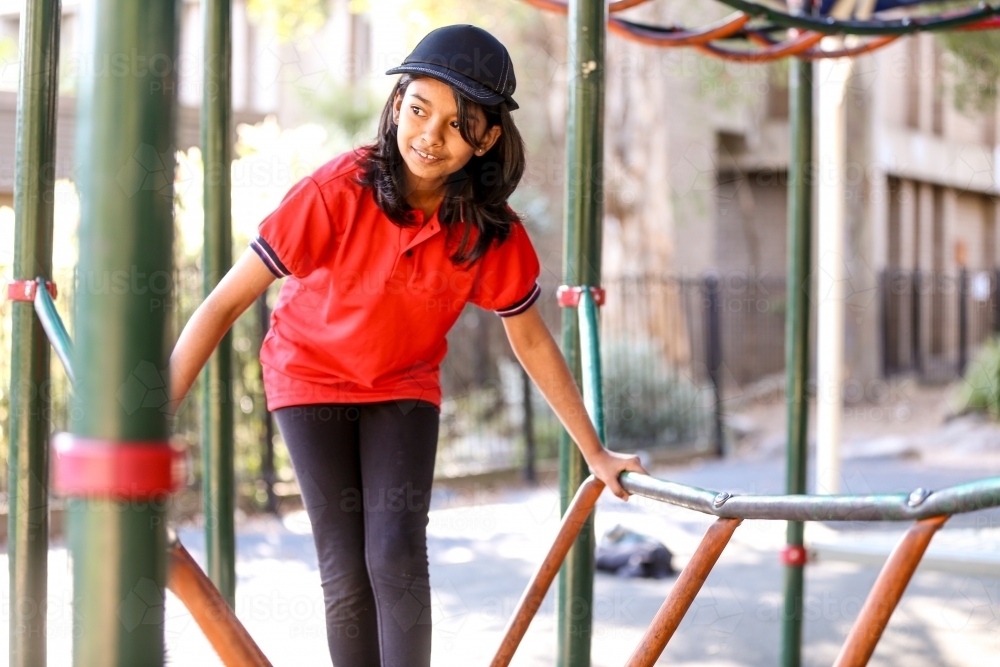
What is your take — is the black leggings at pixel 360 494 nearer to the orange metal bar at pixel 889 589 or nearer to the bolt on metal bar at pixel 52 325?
the bolt on metal bar at pixel 52 325

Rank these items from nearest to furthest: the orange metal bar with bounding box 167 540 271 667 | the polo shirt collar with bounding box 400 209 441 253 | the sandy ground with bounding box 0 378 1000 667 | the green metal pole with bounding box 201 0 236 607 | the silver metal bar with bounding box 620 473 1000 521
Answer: the silver metal bar with bounding box 620 473 1000 521
the orange metal bar with bounding box 167 540 271 667
the polo shirt collar with bounding box 400 209 441 253
the green metal pole with bounding box 201 0 236 607
the sandy ground with bounding box 0 378 1000 667

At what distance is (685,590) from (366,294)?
86 cm

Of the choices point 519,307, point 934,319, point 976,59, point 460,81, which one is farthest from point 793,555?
point 934,319

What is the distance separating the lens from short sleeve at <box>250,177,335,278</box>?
2.05 meters

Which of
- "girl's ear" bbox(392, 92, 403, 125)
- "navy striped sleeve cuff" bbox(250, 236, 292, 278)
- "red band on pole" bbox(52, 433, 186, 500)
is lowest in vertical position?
"red band on pole" bbox(52, 433, 186, 500)

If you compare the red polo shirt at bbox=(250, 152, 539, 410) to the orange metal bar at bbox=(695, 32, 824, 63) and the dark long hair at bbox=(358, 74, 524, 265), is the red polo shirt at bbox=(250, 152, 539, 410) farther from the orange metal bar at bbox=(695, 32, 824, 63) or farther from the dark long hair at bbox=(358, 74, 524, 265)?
the orange metal bar at bbox=(695, 32, 824, 63)

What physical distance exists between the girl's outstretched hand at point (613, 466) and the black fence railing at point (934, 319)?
12.4m

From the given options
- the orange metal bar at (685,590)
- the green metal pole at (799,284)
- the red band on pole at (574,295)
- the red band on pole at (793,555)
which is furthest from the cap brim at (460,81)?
the red band on pole at (793,555)

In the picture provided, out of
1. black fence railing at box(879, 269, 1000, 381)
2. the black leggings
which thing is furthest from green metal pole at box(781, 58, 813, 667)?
black fence railing at box(879, 269, 1000, 381)

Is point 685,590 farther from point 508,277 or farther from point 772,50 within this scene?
point 772,50

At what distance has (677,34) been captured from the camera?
371cm

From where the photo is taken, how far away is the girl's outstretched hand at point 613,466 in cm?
226

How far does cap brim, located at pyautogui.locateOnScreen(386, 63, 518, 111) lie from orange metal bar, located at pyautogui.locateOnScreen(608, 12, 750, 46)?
5.11 ft

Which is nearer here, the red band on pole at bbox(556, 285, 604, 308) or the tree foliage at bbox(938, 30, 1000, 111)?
the red band on pole at bbox(556, 285, 604, 308)
